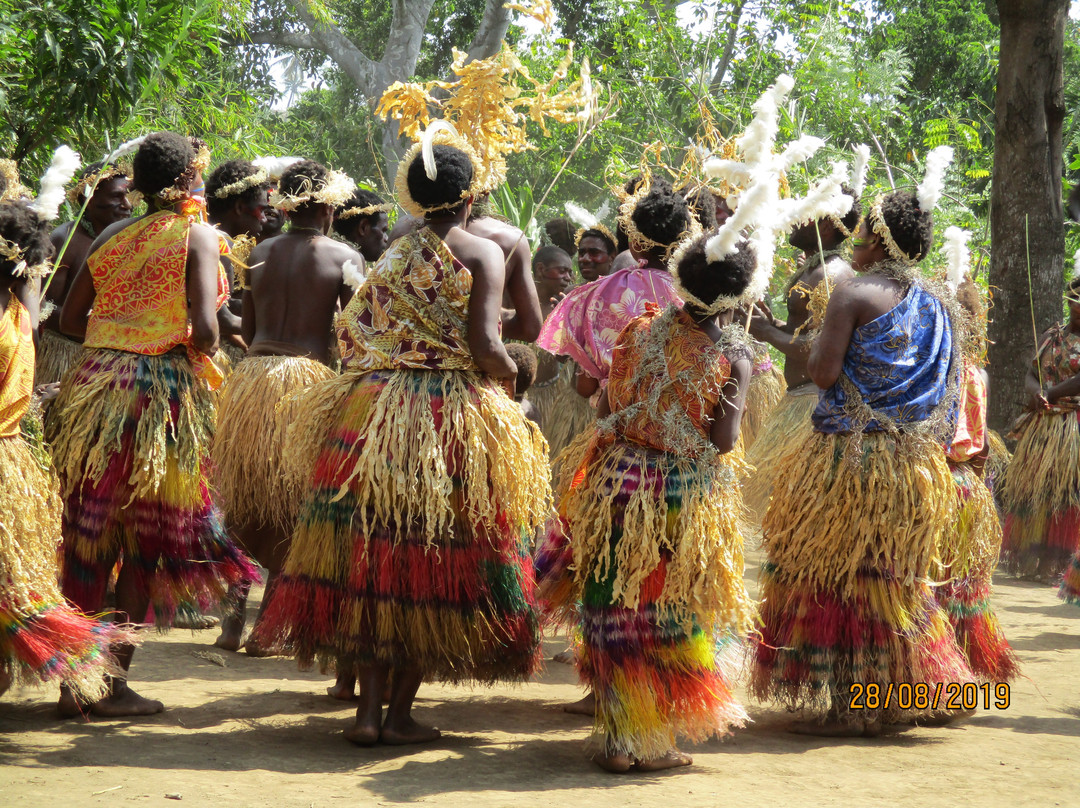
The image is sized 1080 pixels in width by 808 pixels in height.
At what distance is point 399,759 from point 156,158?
222cm

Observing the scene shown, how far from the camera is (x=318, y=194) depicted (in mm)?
4727

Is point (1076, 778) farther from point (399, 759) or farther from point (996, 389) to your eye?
point (996, 389)

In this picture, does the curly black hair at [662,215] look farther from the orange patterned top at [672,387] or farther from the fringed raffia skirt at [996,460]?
the fringed raffia skirt at [996,460]

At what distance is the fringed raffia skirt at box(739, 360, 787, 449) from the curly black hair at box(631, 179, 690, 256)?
94.7 inches

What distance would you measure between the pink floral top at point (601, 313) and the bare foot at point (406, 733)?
4.79 ft

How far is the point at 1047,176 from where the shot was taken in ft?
25.9

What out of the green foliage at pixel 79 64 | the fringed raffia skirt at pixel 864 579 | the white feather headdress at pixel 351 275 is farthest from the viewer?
the green foliage at pixel 79 64

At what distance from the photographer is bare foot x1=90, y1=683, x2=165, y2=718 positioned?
3.76 m

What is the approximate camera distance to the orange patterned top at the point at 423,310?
3.56 meters

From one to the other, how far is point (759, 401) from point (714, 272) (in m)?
3.22

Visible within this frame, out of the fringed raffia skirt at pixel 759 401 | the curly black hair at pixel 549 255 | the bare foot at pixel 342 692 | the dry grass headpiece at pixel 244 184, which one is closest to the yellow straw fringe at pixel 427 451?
the bare foot at pixel 342 692

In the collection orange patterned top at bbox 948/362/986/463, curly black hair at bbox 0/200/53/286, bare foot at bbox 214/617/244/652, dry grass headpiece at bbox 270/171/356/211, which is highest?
dry grass headpiece at bbox 270/171/356/211

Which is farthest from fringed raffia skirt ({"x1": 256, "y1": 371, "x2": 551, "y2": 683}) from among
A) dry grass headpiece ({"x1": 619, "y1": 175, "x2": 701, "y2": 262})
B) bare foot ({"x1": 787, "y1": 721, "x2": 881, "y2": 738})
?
bare foot ({"x1": 787, "y1": 721, "x2": 881, "y2": 738})

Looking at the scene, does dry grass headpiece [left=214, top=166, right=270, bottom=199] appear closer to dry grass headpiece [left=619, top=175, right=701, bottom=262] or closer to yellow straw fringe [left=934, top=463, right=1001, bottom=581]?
dry grass headpiece [left=619, top=175, right=701, bottom=262]
